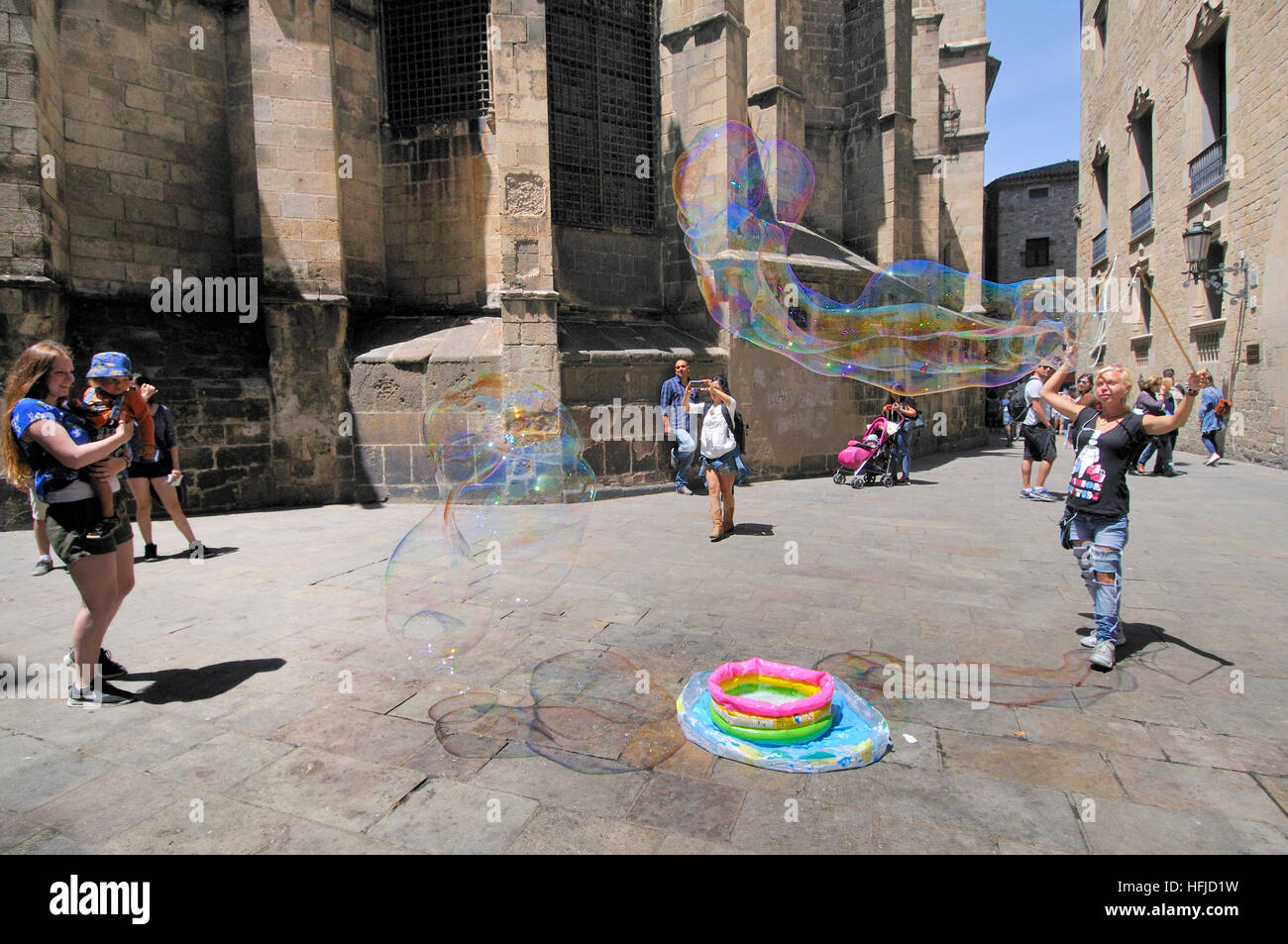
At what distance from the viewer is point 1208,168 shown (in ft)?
52.4

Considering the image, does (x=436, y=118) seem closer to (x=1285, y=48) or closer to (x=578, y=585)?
(x=578, y=585)

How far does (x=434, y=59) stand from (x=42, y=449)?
10830 mm

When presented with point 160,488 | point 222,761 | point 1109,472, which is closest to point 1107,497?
point 1109,472

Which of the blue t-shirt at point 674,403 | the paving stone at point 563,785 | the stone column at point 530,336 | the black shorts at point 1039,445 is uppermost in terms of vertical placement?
the stone column at point 530,336

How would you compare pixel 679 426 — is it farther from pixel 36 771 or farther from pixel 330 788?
pixel 36 771

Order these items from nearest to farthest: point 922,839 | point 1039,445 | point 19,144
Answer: point 922,839 < point 19,144 < point 1039,445

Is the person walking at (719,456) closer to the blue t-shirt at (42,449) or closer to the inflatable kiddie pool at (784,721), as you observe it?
the inflatable kiddie pool at (784,721)

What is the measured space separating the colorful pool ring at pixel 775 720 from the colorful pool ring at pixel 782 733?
14 mm

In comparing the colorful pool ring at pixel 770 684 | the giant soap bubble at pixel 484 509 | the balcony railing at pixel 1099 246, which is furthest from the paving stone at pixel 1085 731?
the balcony railing at pixel 1099 246

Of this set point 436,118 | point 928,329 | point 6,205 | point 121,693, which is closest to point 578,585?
point 121,693

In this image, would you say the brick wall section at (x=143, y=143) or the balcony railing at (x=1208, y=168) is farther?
the balcony railing at (x=1208, y=168)

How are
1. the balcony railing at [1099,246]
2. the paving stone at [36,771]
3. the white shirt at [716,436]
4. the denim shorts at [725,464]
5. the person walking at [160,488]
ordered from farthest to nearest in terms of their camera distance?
1. the balcony railing at [1099,246]
2. the denim shorts at [725,464]
3. the white shirt at [716,436]
4. the person walking at [160,488]
5. the paving stone at [36,771]

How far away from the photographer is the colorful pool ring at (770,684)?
3.35 meters
